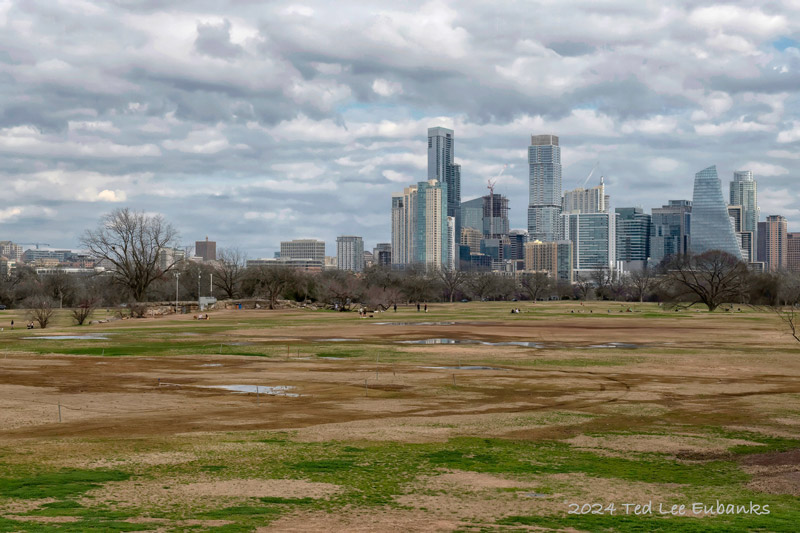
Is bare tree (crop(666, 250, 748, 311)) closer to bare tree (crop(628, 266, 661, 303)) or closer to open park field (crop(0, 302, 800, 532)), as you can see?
bare tree (crop(628, 266, 661, 303))

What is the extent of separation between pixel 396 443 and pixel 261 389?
1334cm

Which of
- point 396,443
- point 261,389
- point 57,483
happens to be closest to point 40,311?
point 261,389

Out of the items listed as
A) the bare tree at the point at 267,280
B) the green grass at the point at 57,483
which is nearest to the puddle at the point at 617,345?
the green grass at the point at 57,483

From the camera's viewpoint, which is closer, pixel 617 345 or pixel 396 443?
pixel 396 443

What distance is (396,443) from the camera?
2117 cm

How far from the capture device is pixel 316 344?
57.3 metres

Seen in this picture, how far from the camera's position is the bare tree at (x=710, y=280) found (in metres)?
132

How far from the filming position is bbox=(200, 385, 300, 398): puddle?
3192cm

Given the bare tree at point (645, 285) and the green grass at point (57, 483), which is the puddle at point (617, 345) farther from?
the bare tree at point (645, 285)

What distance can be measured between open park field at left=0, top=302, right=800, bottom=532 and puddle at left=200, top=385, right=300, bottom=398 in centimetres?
32

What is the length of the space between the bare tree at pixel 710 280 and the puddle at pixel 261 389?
10900cm

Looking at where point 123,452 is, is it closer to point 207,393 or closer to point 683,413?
point 207,393

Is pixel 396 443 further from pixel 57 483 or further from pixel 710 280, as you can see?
pixel 710 280

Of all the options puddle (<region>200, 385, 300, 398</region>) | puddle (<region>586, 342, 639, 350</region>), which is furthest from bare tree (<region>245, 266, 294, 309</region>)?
puddle (<region>200, 385, 300, 398</region>)
